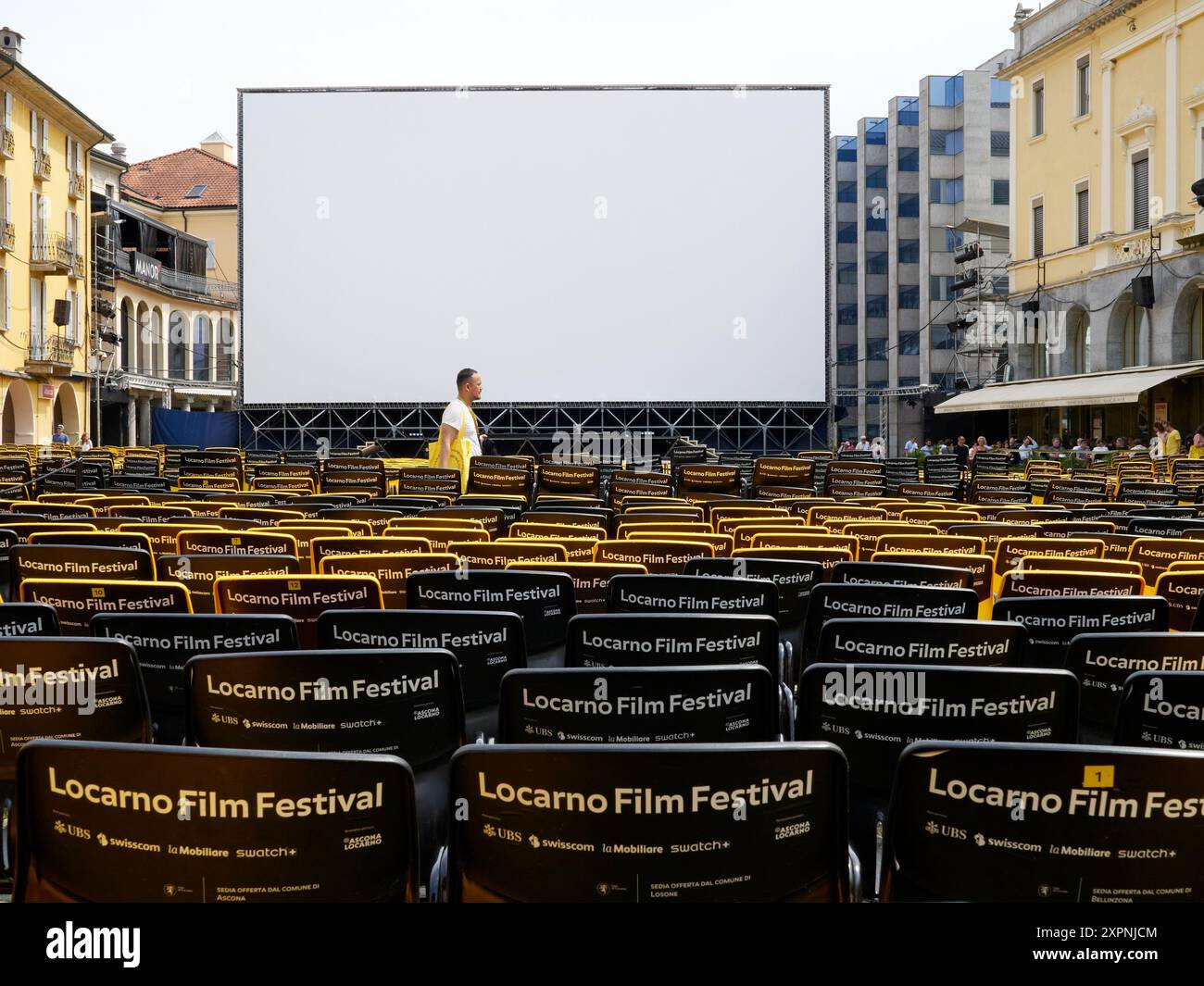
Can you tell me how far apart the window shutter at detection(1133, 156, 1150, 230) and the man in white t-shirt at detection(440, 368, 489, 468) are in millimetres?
24725

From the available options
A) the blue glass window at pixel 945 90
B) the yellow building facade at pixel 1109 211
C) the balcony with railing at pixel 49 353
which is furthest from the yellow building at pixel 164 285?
the blue glass window at pixel 945 90

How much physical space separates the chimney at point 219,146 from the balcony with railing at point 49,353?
2725 centimetres

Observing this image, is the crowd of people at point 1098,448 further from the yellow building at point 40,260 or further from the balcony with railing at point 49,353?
the yellow building at point 40,260

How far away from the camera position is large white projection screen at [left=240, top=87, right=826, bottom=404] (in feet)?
82.8

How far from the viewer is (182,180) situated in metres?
55.7

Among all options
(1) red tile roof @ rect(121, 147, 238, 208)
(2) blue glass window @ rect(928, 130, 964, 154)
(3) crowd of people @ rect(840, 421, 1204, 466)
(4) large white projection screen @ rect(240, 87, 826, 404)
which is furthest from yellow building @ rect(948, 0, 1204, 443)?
(1) red tile roof @ rect(121, 147, 238, 208)

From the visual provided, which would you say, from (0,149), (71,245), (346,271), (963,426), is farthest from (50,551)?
(963,426)

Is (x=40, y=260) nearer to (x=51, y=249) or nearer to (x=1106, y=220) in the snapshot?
(x=51, y=249)

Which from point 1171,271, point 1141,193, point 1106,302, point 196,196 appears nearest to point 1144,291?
point 1171,271

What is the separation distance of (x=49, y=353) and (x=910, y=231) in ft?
128

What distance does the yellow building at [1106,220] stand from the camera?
28.2 m

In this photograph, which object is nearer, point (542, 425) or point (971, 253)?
point (542, 425)

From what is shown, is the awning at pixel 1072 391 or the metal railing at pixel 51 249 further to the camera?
the metal railing at pixel 51 249

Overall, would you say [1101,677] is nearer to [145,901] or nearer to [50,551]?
[145,901]
